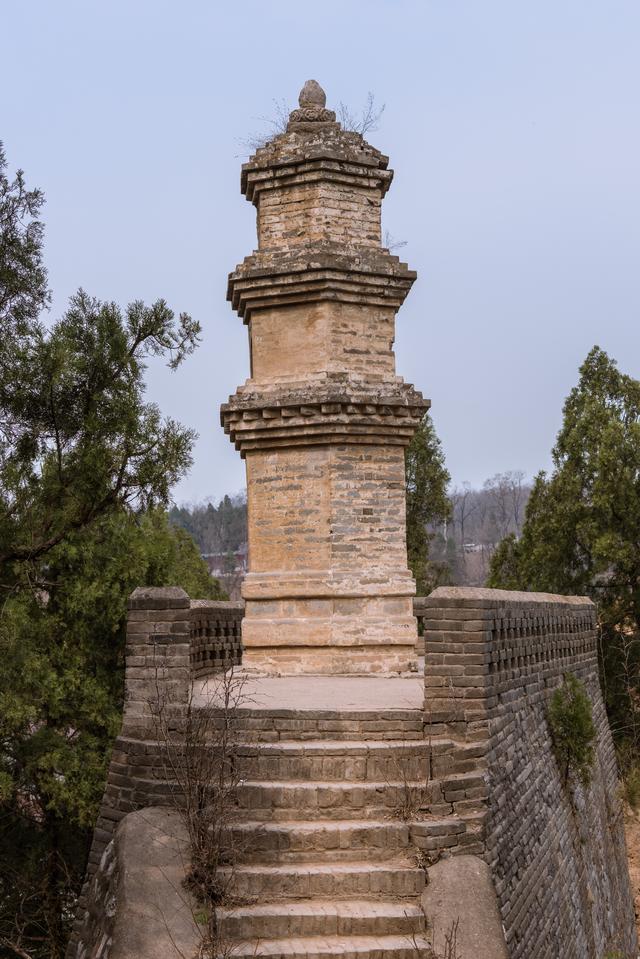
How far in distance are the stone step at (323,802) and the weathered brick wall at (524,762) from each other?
49 centimetres

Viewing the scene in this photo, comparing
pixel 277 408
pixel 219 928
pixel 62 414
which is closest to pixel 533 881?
pixel 219 928

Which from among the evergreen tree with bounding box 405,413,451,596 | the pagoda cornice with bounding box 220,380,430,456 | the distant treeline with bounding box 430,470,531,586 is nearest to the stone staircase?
the pagoda cornice with bounding box 220,380,430,456

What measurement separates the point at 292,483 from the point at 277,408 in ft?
2.87

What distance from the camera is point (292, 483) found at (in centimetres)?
1160

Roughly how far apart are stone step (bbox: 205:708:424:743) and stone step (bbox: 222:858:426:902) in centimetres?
100

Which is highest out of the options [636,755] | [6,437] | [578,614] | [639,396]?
[639,396]

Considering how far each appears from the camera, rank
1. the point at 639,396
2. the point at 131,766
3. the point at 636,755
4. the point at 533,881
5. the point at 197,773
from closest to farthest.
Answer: the point at 197,773
the point at 131,766
the point at 533,881
the point at 636,755
the point at 639,396

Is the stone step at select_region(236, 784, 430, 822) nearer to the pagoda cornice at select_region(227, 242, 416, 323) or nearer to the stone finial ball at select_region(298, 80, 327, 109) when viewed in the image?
the pagoda cornice at select_region(227, 242, 416, 323)

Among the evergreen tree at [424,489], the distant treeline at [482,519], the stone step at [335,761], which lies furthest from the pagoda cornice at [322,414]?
the distant treeline at [482,519]

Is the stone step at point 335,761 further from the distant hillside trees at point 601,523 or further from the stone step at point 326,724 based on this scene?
the distant hillside trees at point 601,523

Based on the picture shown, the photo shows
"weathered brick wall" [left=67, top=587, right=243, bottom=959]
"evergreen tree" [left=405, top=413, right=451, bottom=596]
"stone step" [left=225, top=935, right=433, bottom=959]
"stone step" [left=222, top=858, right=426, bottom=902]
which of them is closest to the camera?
"stone step" [left=225, top=935, right=433, bottom=959]

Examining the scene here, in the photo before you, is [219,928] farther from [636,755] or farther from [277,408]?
[636,755]

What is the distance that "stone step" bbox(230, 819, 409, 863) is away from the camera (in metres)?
6.59

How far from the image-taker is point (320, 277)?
11602 millimetres
